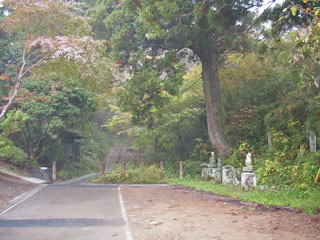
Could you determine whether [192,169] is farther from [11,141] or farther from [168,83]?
[11,141]

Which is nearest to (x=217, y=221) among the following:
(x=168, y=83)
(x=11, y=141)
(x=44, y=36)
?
(x=168, y=83)

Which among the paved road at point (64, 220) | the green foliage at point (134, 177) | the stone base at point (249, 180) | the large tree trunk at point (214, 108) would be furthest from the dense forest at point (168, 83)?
the paved road at point (64, 220)

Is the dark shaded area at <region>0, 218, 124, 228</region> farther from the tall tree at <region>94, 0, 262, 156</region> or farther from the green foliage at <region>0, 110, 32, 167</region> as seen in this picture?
the tall tree at <region>94, 0, 262, 156</region>

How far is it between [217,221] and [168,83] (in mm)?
10650

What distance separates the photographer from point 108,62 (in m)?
17.5

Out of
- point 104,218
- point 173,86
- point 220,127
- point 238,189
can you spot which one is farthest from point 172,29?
point 104,218

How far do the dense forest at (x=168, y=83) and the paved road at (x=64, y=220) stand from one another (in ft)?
19.6

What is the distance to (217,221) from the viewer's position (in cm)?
755

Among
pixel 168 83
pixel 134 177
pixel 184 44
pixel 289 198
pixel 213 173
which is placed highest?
pixel 184 44

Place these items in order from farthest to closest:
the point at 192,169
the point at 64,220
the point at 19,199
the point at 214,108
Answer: the point at 192,169
the point at 214,108
the point at 19,199
the point at 64,220

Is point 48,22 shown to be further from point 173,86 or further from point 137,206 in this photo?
point 137,206

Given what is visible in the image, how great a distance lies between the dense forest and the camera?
13930 millimetres

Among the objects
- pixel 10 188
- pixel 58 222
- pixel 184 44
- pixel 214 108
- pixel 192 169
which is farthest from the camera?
pixel 192 169

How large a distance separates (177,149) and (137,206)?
44.9 feet
